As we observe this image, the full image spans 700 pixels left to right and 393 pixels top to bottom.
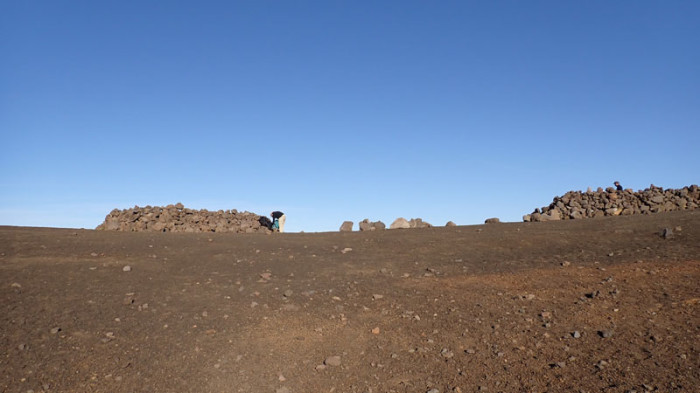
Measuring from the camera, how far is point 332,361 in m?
6.67

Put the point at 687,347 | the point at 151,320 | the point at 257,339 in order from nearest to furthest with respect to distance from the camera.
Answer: the point at 687,347 → the point at 257,339 → the point at 151,320

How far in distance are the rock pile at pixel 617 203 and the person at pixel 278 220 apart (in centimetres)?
1177

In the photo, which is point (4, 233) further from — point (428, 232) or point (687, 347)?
point (687, 347)

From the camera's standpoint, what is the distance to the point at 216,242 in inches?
583

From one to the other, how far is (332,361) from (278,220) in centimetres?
1923

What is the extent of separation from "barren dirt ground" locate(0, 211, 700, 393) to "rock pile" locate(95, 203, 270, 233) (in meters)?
9.63

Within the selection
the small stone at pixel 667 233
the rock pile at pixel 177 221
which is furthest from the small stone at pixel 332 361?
the rock pile at pixel 177 221

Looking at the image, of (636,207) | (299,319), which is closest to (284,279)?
(299,319)

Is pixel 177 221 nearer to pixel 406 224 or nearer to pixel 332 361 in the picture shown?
pixel 406 224

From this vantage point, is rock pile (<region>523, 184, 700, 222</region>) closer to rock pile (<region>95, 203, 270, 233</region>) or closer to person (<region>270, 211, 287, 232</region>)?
person (<region>270, 211, 287, 232</region>)

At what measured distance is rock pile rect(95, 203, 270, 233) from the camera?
22.8 m

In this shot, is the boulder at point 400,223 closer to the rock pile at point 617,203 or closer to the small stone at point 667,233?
the rock pile at point 617,203

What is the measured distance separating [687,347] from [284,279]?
23.0 feet

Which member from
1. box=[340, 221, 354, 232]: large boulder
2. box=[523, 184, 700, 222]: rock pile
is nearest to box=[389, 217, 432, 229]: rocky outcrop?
box=[340, 221, 354, 232]: large boulder
